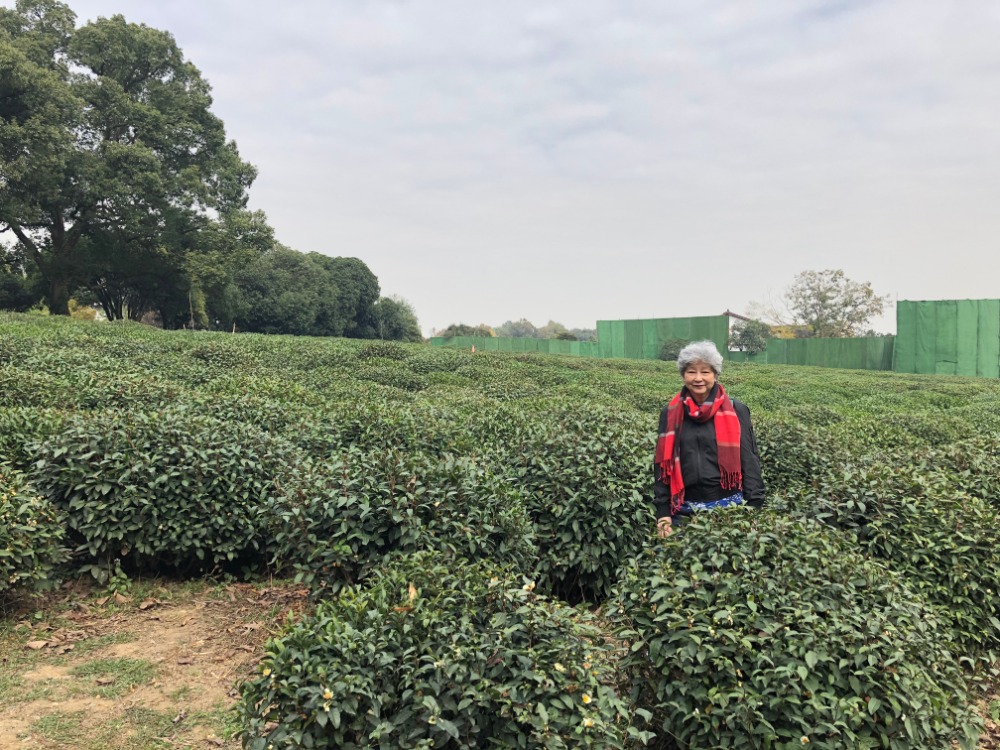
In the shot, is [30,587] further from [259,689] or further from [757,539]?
[757,539]

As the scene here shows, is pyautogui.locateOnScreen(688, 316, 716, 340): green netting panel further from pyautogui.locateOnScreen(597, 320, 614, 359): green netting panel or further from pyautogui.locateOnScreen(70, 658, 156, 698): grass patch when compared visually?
pyautogui.locateOnScreen(70, 658, 156, 698): grass patch

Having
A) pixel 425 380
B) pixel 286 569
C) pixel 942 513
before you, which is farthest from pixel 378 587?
pixel 425 380

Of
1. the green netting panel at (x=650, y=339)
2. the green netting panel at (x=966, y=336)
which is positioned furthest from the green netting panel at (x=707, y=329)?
the green netting panel at (x=966, y=336)

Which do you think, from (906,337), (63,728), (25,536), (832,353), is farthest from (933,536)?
(832,353)

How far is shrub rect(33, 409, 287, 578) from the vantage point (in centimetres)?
506

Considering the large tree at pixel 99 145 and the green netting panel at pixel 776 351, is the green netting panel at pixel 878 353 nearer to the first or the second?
the green netting panel at pixel 776 351

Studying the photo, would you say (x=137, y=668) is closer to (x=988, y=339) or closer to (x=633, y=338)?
(x=988, y=339)

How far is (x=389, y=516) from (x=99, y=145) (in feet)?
95.0

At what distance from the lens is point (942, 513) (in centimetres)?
447

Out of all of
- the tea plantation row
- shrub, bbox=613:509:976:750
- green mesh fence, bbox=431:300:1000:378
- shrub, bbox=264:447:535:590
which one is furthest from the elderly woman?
green mesh fence, bbox=431:300:1000:378

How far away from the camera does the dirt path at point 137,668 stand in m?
3.50

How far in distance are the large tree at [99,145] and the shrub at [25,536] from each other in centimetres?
2385

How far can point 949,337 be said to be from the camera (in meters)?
36.4

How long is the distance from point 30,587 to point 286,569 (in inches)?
67.1
